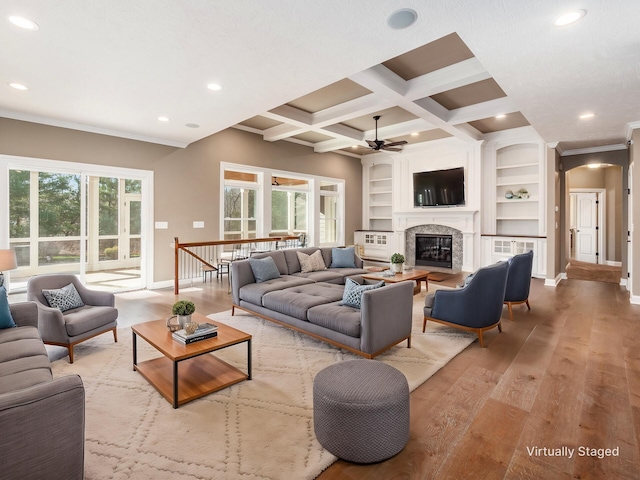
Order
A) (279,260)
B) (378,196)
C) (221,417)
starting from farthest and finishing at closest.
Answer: (378,196), (279,260), (221,417)

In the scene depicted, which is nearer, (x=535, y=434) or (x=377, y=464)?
(x=377, y=464)

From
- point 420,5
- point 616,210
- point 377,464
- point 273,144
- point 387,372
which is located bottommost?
point 377,464

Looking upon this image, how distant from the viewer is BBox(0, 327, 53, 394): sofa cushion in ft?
6.43

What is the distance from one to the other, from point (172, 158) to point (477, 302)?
5956 mm

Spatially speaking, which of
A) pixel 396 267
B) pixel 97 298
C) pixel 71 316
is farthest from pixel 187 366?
pixel 396 267

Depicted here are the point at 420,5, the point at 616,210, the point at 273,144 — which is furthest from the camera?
the point at 616,210

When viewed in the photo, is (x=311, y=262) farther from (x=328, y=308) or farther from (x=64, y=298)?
(x=64, y=298)

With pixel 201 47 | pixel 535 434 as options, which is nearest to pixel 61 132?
pixel 201 47

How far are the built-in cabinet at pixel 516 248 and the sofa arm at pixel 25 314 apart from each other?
8.18 m

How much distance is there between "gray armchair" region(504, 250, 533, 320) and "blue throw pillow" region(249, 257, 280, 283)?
127 inches

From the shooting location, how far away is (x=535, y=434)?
218 cm

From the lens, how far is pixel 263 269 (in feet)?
16.3

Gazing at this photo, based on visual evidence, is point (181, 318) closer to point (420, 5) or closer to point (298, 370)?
point (298, 370)

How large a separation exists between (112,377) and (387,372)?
232cm
